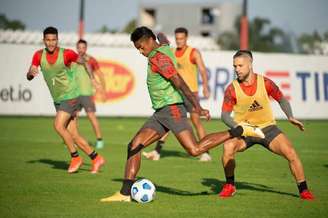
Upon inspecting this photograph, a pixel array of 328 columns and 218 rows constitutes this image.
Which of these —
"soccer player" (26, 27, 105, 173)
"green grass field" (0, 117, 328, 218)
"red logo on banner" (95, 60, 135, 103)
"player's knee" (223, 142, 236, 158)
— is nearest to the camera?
"green grass field" (0, 117, 328, 218)

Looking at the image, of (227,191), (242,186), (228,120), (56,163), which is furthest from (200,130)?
(228,120)

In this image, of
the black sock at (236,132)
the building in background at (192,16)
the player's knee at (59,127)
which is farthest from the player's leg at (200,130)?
the building in background at (192,16)

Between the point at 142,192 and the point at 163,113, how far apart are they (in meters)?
1.20

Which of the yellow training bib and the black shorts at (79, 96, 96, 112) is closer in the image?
the yellow training bib

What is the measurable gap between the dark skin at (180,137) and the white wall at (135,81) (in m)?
19.2

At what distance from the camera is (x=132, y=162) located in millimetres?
11555

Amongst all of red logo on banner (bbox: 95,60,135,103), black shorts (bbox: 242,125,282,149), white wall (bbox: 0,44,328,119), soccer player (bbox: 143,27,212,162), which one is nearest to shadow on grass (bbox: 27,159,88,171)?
soccer player (bbox: 143,27,212,162)

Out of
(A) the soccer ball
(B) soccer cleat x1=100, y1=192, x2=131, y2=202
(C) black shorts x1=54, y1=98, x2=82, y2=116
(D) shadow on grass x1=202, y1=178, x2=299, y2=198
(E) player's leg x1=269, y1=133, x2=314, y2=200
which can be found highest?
(C) black shorts x1=54, y1=98, x2=82, y2=116

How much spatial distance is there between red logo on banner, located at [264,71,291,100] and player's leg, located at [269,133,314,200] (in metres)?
21.0

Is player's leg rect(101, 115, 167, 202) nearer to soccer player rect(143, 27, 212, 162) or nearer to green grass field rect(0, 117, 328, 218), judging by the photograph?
green grass field rect(0, 117, 328, 218)

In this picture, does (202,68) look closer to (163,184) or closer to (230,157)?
(163,184)

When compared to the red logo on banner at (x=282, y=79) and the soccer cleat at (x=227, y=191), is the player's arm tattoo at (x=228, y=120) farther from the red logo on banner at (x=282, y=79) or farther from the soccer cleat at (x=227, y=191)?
the red logo on banner at (x=282, y=79)

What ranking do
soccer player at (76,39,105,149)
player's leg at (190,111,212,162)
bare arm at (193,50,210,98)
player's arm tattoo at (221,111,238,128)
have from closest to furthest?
player's arm tattoo at (221,111,238,128) < player's leg at (190,111,212,162) < bare arm at (193,50,210,98) < soccer player at (76,39,105,149)

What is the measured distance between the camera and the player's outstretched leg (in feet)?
37.6
